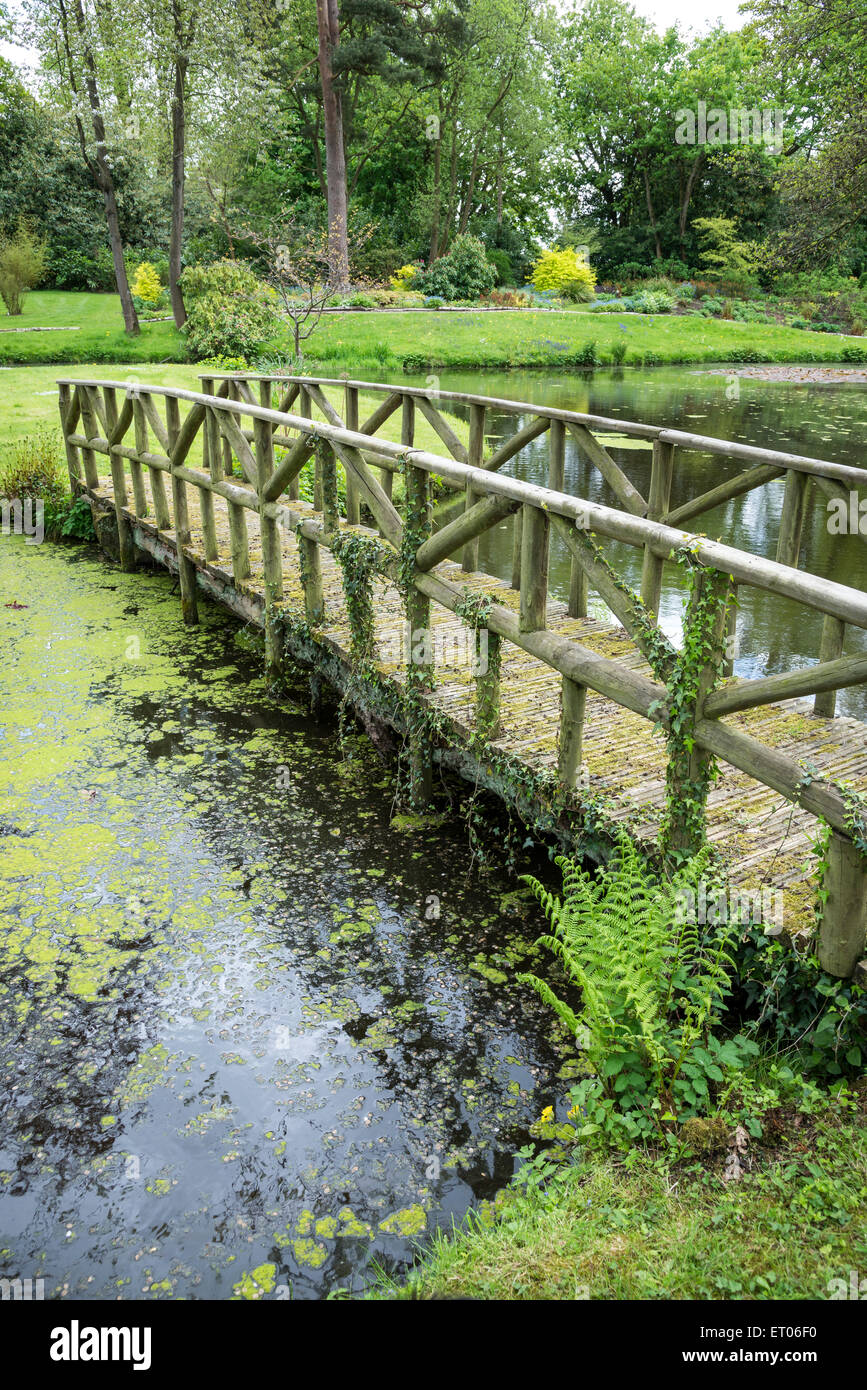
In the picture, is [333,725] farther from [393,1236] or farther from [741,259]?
[741,259]

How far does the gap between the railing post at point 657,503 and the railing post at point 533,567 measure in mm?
1598

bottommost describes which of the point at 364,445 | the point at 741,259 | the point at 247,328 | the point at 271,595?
the point at 271,595

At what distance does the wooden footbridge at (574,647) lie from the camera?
329cm

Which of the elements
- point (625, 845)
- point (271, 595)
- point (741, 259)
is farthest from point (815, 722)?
point (741, 259)

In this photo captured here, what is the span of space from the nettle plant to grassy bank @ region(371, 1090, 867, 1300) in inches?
A: 7.5

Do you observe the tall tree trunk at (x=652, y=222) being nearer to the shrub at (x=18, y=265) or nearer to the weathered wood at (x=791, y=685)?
the shrub at (x=18, y=265)

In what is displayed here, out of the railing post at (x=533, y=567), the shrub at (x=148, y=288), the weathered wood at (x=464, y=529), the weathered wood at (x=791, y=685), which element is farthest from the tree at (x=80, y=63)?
the weathered wood at (x=791, y=685)

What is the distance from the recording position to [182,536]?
8688mm

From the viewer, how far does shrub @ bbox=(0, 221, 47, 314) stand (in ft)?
99.6

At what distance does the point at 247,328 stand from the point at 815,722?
2106 cm

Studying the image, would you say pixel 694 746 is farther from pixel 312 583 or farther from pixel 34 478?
pixel 34 478

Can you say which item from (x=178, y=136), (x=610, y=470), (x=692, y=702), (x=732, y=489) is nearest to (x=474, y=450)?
(x=610, y=470)

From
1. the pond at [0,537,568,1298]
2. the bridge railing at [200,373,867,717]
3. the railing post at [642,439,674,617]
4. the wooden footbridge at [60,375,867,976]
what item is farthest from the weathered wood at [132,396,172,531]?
the railing post at [642,439,674,617]

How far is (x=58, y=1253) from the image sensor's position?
10.0 ft
